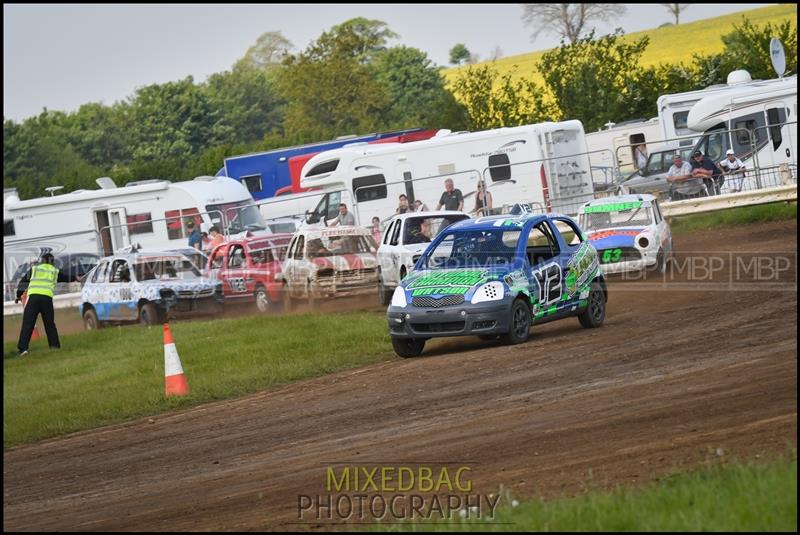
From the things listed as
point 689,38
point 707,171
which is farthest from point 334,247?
point 689,38

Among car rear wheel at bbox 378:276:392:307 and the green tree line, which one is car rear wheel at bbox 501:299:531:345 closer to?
car rear wheel at bbox 378:276:392:307

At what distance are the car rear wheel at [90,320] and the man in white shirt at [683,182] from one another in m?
13.1

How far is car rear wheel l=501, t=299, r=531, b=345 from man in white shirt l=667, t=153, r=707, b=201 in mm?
13211

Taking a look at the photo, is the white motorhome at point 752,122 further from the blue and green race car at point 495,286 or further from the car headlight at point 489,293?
the car headlight at point 489,293

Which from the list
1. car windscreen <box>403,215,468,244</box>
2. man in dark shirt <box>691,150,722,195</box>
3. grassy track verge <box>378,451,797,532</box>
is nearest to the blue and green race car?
car windscreen <box>403,215,468,244</box>

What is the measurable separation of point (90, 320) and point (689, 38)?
6311 centimetres

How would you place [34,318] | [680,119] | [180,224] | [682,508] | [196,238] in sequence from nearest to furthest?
[682,508] < [34,318] < [196,238] < [180,224] < [680,119]

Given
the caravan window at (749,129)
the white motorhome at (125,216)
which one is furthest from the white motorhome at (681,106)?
the white motorhome at (125,216)

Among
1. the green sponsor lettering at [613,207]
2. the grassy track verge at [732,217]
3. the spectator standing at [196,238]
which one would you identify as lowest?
the grassy track verge at [732,217]

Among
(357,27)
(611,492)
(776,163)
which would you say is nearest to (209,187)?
(776,163)

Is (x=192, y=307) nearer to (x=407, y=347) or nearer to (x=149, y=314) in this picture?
(x=149, y=314)

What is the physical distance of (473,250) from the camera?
16969mm

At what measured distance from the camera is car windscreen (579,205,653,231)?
23.9 m

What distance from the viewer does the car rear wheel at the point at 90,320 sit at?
89.8 ft
